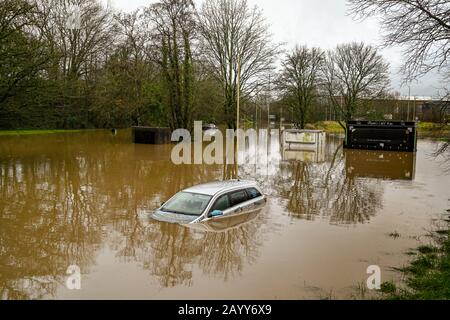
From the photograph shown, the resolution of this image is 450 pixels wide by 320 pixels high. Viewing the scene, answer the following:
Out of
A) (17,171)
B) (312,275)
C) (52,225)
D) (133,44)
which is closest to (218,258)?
(312,275)

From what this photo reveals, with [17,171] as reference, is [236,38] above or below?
above

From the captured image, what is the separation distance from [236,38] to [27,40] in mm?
22123

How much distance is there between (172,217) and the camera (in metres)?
13.2

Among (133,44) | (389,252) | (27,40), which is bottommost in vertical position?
(389,252)

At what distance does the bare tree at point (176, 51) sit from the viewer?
40.9 meters

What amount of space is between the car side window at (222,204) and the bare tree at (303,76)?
40.7 m

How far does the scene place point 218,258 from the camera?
34.3ft

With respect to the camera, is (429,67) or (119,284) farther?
(429,67)

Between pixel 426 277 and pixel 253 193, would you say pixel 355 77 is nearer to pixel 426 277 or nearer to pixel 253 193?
pixel 253 193

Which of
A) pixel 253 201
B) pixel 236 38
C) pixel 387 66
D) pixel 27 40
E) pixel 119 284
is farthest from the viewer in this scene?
Result: pixel 387 66

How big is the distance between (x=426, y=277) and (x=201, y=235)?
230 inches

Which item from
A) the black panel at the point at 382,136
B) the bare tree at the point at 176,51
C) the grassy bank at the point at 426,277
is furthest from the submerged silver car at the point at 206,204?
the bare tree at the point at 176,51

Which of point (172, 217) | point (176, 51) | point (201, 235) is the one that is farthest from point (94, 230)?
point (176, 51)
